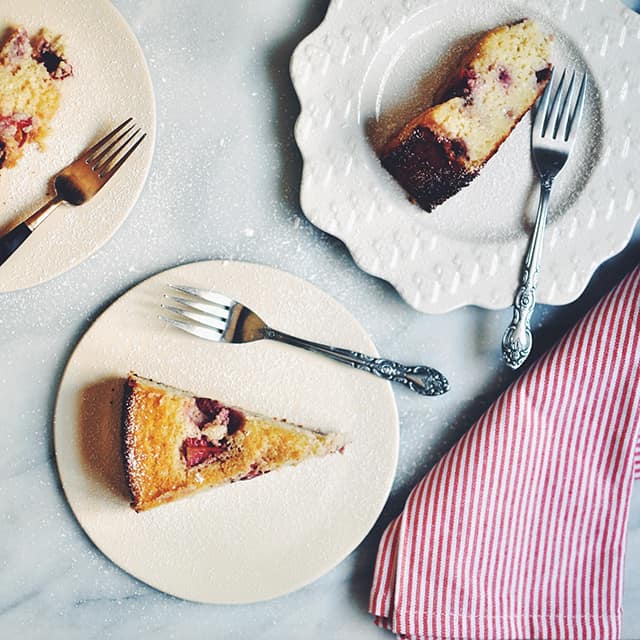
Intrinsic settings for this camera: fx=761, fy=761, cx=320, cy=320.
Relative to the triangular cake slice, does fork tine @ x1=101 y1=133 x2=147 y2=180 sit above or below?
above

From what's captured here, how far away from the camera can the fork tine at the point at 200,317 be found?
76.5 inches

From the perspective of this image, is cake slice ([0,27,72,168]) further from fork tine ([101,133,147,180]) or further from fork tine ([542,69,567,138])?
fork tine ([542,69,567,138])

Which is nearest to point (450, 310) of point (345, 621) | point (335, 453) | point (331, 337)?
point (331, 337)

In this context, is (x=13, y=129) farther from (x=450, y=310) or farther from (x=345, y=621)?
(x=345, y=621)

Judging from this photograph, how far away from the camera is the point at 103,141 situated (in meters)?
1.87

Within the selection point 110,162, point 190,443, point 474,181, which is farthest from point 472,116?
point 190,443

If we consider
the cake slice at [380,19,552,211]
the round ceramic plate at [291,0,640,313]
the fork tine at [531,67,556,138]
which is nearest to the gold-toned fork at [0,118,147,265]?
the round ceramic plate at [291,0,640,313]

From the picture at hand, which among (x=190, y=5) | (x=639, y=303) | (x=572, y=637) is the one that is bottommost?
(x=572, y=637)

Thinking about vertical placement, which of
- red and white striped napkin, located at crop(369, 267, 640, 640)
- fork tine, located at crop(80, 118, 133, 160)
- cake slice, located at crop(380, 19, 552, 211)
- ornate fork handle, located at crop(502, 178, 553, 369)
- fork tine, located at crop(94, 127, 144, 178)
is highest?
fork tine, located at crop(80, 118, 133, 160)

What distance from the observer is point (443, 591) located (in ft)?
6.89

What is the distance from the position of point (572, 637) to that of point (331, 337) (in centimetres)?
108

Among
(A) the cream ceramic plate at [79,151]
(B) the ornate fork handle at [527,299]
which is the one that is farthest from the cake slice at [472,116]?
(A) the cream ceramic plate at [79,151]

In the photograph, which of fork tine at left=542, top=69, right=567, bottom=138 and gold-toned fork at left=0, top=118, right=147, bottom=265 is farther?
fork tine at left=542, top=69, right=567, bottom=138

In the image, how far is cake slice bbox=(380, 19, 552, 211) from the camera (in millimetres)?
1897
